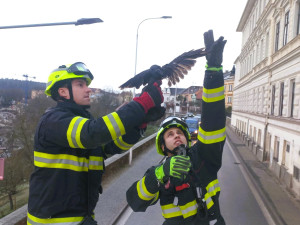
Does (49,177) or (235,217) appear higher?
(49,177)

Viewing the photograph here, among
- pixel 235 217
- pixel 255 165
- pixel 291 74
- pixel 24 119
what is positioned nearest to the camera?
pixel 235 217

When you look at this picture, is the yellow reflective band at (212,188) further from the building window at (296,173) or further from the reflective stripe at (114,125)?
the building window at (296,173)

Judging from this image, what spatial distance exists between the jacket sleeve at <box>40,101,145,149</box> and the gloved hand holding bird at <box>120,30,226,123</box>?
15 centimetres

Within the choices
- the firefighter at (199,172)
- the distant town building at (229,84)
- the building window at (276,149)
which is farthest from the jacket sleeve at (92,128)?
the distant town building at (229,84)

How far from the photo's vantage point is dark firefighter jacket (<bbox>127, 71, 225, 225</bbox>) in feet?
7.32

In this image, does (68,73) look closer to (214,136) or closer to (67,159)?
(67,159)

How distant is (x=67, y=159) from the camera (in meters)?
2.23

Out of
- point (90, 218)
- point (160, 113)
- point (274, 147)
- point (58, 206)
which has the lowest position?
point (274, 147)

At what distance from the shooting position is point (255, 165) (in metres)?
15.5

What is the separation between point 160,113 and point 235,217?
650 cm

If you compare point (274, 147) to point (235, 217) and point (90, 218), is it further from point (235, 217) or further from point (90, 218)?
point (90, 218)

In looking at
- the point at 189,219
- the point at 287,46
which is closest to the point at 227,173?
the point at 287,46

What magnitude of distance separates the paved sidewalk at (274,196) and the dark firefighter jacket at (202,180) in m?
6.39

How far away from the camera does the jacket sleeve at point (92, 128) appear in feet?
6.43
